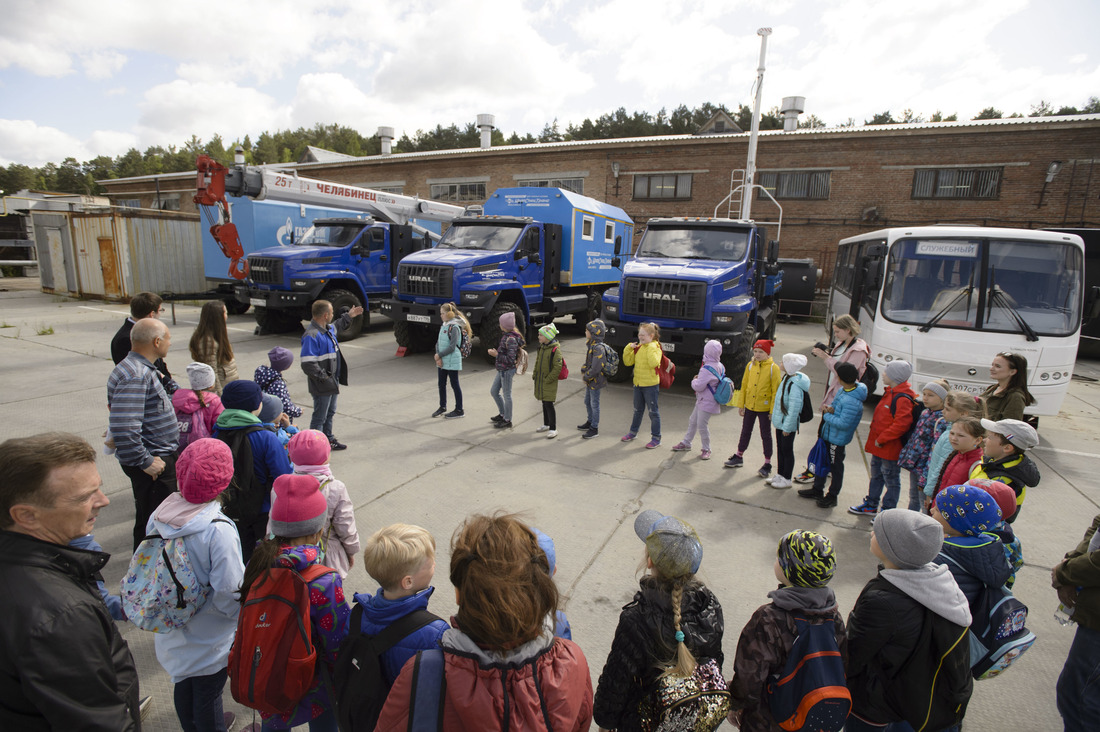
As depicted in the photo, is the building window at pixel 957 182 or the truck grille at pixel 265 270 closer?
the truck grille at pixel 265 270

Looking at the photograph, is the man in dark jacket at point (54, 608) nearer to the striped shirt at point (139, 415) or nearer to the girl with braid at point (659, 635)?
the girl with braid at point (659, 635)

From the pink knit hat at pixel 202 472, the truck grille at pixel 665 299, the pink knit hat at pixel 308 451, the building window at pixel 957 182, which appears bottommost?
the pink knit hat at pixel 308 451

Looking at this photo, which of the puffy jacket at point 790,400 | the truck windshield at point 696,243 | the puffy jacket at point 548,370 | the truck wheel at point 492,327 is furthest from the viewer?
the truck wheel at point 492,327

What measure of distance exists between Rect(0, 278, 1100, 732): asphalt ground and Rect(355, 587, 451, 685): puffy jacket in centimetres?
166

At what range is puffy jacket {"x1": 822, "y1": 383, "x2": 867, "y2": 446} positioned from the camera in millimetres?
4754

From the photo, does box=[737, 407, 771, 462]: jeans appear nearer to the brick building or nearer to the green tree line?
the brick building

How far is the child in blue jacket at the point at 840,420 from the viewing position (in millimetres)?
4762

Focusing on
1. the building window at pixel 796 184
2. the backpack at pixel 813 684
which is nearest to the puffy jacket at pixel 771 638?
the backpack at pixel 813 684

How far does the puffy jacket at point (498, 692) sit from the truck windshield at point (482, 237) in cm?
1004

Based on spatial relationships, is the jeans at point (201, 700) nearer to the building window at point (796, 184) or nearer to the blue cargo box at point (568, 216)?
the blue cargo box at point (568, 216)

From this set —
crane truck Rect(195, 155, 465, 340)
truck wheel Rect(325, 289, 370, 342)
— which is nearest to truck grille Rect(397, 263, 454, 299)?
crane truck Rect(195, 155, 465, 340)

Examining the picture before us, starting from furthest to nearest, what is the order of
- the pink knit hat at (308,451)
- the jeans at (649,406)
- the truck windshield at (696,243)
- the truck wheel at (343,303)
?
the truck wheel at (343,303), the truck windshield at (696,243), the jeans at (649,406), the pink knit hat at (308,451)

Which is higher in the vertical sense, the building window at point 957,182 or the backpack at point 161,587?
the building window at point 957,182

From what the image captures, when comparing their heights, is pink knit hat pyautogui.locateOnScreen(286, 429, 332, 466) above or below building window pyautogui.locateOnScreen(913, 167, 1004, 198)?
below
